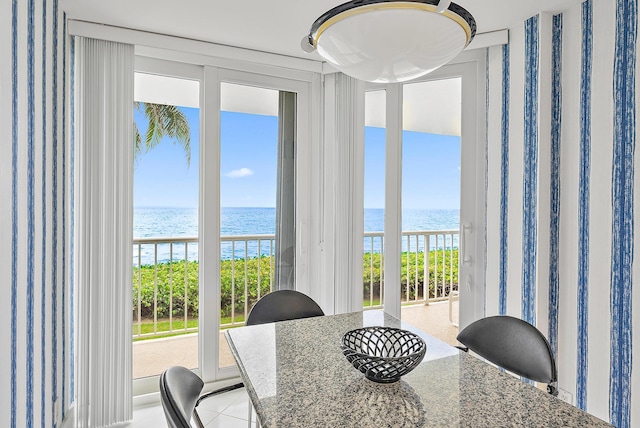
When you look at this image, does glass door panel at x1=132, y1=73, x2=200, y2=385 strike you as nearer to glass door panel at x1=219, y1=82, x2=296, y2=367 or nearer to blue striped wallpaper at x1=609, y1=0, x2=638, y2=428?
glass door panel at x1=219, y1=82, x2=296, y2=367

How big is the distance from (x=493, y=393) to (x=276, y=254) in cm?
215

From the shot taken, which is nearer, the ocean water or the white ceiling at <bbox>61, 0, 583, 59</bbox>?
the white ceiling at <bbox>61, 0, 583, 59</bbox>

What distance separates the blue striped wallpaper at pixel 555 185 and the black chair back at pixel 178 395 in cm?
197

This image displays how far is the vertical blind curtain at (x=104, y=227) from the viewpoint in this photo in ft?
7.82

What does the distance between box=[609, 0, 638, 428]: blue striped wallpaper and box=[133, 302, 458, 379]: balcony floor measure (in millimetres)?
1043

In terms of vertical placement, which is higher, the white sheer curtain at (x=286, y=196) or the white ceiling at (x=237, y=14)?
the white ceiling at (x=237, y=14)

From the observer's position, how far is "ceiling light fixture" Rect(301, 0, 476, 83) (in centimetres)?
99

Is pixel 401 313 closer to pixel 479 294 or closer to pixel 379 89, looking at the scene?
pixel 479 294

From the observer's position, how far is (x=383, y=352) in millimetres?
1466

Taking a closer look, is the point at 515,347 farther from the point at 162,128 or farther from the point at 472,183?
the point at 162,128
